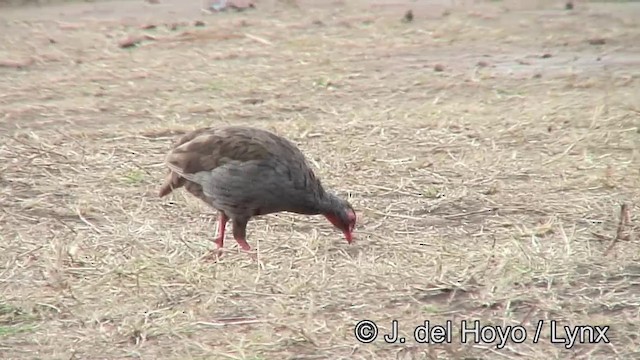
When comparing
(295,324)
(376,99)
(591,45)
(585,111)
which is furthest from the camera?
(591,45)

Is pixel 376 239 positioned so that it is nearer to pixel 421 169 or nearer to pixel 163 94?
pixel 421 169

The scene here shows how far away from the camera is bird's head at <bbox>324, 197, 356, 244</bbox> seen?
19.9 feet

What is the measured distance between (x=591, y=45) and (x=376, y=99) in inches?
138

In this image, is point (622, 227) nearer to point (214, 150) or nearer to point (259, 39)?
point (214, 150)

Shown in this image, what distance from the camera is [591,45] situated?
41.8 ft

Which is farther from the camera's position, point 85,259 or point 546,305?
point 85,259

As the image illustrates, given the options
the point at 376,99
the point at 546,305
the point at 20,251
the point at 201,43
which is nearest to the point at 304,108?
the point at 376,99

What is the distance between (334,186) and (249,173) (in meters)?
1.49
